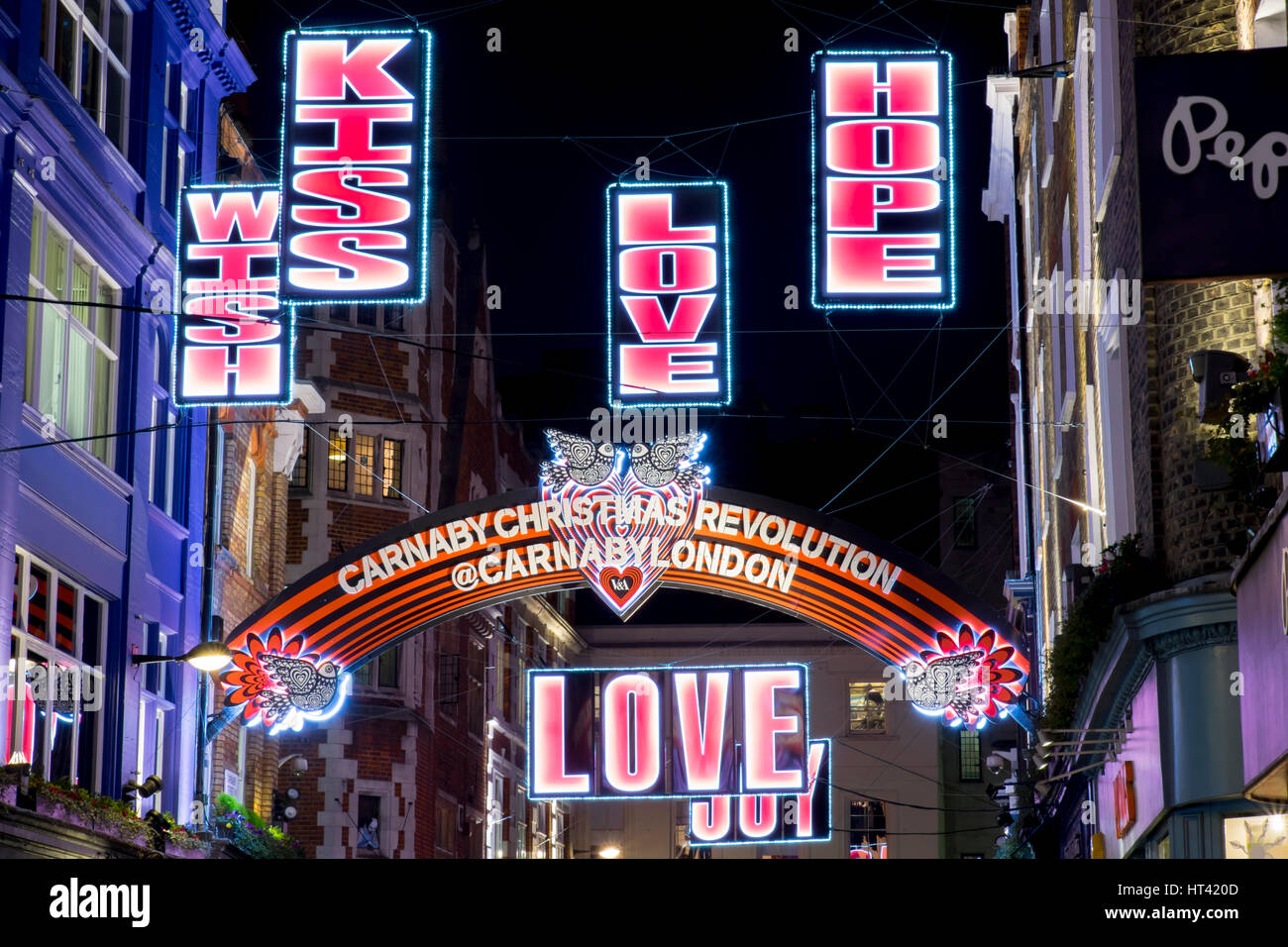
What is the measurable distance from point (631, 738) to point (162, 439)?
26.8 feet

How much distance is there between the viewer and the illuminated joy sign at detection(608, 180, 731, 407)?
68.4 feet

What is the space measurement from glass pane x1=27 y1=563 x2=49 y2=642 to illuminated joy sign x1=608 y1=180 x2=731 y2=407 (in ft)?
21.2

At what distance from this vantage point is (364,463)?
142ft

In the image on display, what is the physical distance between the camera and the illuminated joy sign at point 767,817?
31500 mm

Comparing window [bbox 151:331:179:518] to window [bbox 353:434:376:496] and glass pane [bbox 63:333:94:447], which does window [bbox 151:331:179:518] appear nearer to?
glass pane [bbox 63:333:94:447]

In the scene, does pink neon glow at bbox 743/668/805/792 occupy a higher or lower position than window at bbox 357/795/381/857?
higher

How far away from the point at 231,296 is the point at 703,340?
5608mm

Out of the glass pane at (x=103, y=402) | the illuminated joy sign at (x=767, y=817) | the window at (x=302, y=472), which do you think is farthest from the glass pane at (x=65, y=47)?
the window at (x=302, y=472)

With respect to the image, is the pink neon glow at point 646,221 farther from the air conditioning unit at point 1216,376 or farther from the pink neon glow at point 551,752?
the pink neon glow at point 551,752

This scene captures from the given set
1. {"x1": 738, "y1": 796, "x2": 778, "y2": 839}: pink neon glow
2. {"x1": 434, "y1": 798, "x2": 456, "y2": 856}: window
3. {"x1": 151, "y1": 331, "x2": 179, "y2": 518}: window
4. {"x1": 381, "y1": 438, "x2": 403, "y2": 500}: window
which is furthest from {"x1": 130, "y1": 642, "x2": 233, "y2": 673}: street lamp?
{"x1": 434, "y1": 798, "x2": 456, "y2": 856}: window

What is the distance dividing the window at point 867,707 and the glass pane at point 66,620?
4444cm

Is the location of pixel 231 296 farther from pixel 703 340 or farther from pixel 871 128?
pixel 871 128

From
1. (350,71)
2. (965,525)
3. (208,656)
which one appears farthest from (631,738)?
(965,525)

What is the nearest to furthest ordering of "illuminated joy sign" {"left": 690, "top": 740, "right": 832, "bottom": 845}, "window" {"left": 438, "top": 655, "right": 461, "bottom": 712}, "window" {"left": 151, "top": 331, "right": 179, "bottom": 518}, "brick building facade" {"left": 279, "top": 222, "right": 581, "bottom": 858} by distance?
1. "window" {"left": 151, "top": 331, "right": 179, "bottom": 518}
2. "illuminated joy sign" {"left": 690, "top": 740, "right": 832, "bottom": 845}
3. "brick building facade" {"left": 279, "top": 222, "right": 581, "bottom": 858}
4. "window" {"left": 438, "top": 655, "right": 461, "bottom": 712}
